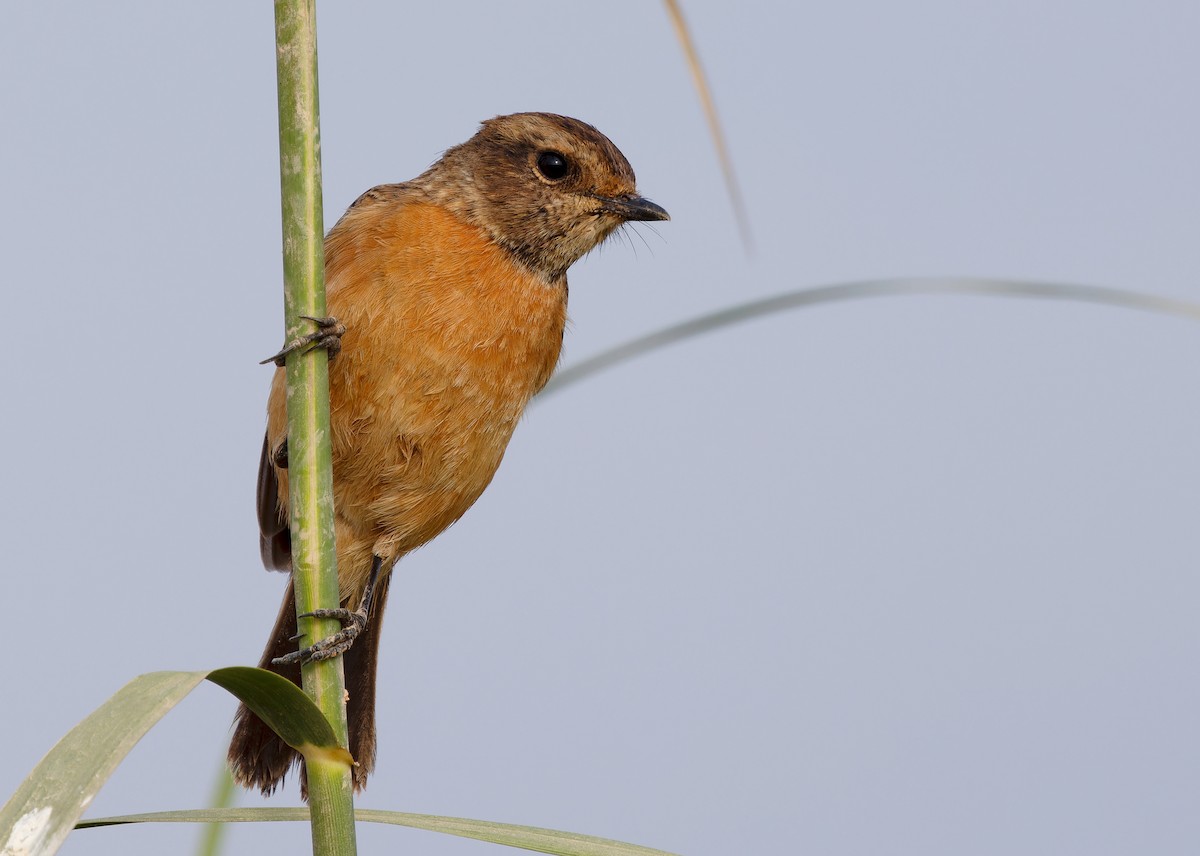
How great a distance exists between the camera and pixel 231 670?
5.60ft

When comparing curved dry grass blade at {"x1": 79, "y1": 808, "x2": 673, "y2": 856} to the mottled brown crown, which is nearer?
curved dry grass blade at {"x1": 79, "y1": 808, "x2": 673, "y2": 856}

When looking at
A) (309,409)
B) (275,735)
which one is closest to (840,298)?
(309,409)

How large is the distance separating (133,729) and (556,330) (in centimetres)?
207

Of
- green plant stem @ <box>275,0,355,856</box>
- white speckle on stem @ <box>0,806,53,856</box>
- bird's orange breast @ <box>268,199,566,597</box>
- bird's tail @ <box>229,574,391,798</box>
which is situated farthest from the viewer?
bird's tail @ <box>229,574,391,798</box>

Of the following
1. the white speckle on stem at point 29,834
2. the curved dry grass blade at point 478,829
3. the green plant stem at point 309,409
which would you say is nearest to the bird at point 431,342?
the green plant stem at point 309,409

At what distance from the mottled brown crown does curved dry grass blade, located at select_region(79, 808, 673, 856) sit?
190 cm

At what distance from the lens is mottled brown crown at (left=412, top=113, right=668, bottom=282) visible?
3.46 meters

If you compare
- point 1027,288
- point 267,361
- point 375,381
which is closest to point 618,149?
point 375,381

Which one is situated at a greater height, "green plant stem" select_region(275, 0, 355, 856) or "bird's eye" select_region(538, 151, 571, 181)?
"bird's eye" select_region(538, 151, 571, 181)

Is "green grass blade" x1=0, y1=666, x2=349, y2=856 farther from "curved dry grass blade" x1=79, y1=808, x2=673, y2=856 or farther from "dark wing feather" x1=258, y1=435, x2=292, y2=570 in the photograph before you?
"dark wing feather" x1=258, y1=435, x2=292, y2=570

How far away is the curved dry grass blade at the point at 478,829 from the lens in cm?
170

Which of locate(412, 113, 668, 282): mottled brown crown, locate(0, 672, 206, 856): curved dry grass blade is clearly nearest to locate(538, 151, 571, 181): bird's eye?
locate(412, 113, 668, 282): mottled brown crown

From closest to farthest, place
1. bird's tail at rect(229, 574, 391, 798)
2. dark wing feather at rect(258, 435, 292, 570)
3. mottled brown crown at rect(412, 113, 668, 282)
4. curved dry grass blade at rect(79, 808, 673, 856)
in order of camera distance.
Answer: curved dry grass blade at rect(79, 808, 673, 856) < bird's tail at rect(229, 574, 391, 798) < mottled brown crown at rect(412, 113, 668, 282) < dark wing feather at rect(258, 435, 292, 570)

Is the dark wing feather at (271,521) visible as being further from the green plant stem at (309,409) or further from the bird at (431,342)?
the green plant stem at (309,409)
